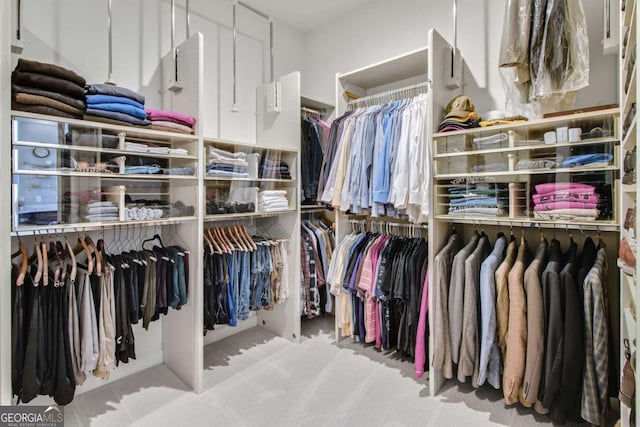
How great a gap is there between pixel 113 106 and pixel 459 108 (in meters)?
2.06

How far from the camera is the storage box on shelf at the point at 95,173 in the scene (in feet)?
5.40

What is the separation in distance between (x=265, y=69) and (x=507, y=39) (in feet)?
7.10

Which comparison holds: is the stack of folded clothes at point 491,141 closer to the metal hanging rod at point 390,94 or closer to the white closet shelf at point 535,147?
the white closet shelf at point 535,147

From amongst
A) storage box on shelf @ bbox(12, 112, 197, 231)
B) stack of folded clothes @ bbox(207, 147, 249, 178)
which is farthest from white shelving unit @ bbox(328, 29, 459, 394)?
storage box on shelf @ bbox(12, 112, 197, 231)

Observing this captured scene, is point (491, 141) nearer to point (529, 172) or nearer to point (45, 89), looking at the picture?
point (529, 172)

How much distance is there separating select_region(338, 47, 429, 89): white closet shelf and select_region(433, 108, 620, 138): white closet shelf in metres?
0.64

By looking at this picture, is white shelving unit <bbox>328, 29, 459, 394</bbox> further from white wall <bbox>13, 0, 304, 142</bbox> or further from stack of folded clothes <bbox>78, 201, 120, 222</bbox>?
stack of folded clothes <bbox>78, 201, 120, 222</bbox>

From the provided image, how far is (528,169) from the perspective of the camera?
1.92 metres

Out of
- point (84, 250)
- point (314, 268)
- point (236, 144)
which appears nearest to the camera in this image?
point (84, 250)

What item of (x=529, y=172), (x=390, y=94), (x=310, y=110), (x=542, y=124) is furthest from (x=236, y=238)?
(x=542, y=124)

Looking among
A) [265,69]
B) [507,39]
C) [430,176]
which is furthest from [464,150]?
[265,69]

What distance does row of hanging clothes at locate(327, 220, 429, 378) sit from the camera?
2316 millimetres

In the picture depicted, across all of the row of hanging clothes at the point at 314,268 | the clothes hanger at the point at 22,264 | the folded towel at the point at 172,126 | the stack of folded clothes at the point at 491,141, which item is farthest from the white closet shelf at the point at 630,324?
the clothes hanger at the point at 22,264

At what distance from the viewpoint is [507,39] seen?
6.23 ft
